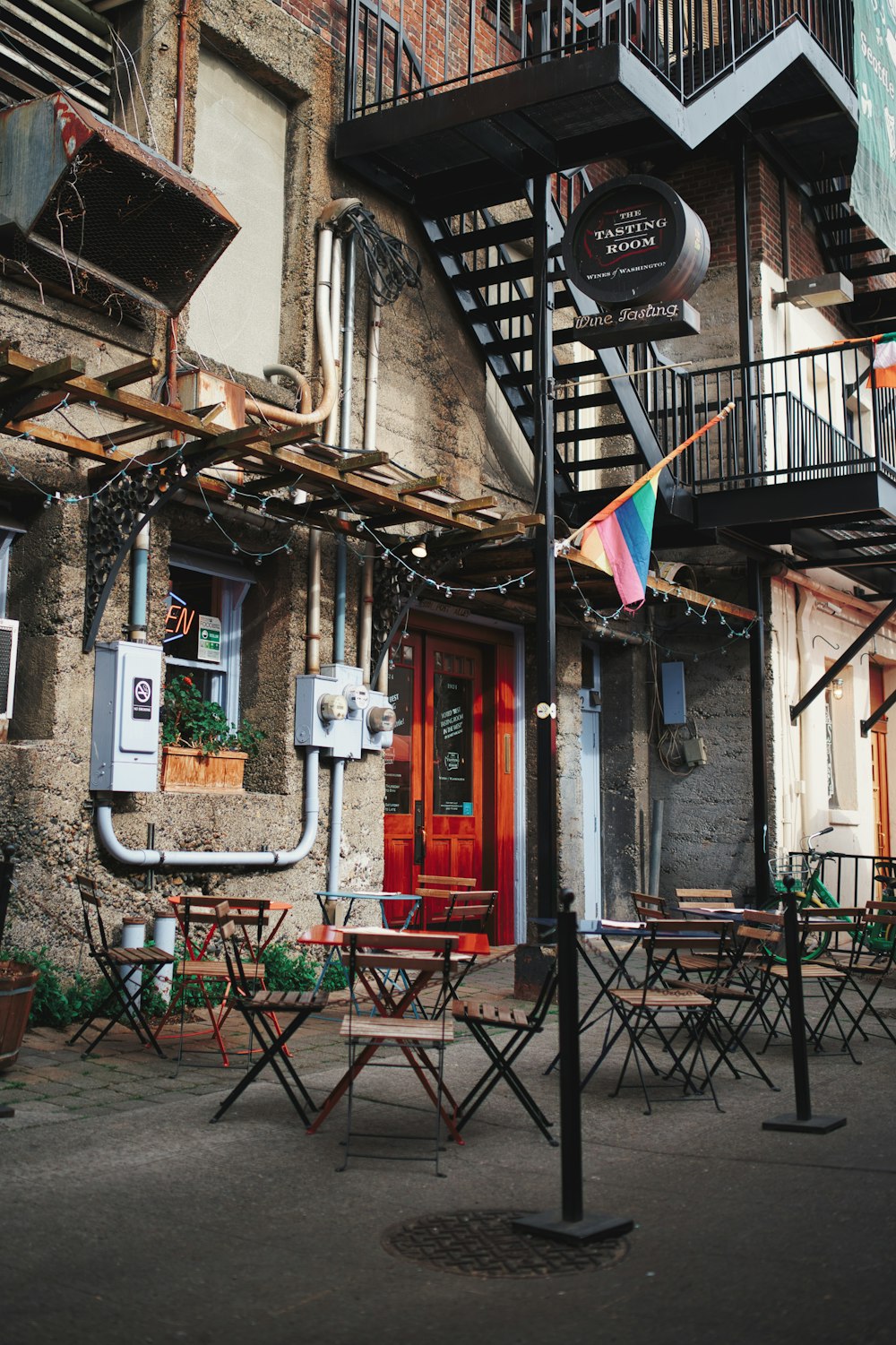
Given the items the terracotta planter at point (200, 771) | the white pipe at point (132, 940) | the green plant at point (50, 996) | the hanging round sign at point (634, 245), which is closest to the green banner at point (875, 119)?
the hanging round sign at point (634, 245)

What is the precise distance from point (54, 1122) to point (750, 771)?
29.5 feet

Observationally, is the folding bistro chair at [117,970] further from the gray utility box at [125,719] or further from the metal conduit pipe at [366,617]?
the metal conduit pipe at [366,617]

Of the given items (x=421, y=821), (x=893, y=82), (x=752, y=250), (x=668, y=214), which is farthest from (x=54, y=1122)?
(x=893, y=82)

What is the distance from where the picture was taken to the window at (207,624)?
8.67 m

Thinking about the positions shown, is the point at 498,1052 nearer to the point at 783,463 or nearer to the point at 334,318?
the point at 334,318

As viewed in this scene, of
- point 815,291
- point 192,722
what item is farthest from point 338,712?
point 815,291

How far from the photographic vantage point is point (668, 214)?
359 inches

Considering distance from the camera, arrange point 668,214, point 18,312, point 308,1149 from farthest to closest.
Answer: point 668,214, point 18,312, point 308,1149

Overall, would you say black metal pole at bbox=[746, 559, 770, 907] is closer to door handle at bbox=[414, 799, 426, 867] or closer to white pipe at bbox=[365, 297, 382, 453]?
door handle at bbox=[414, 799, 426, 867]

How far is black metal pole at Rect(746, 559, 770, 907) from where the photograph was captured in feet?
40.3

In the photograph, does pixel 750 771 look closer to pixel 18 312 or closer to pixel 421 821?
pixel 421 821

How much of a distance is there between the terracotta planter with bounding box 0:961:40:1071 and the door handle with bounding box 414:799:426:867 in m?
4.98

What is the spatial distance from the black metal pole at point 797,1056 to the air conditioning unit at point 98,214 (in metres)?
5.19

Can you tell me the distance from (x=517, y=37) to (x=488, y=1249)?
37.9 ft
